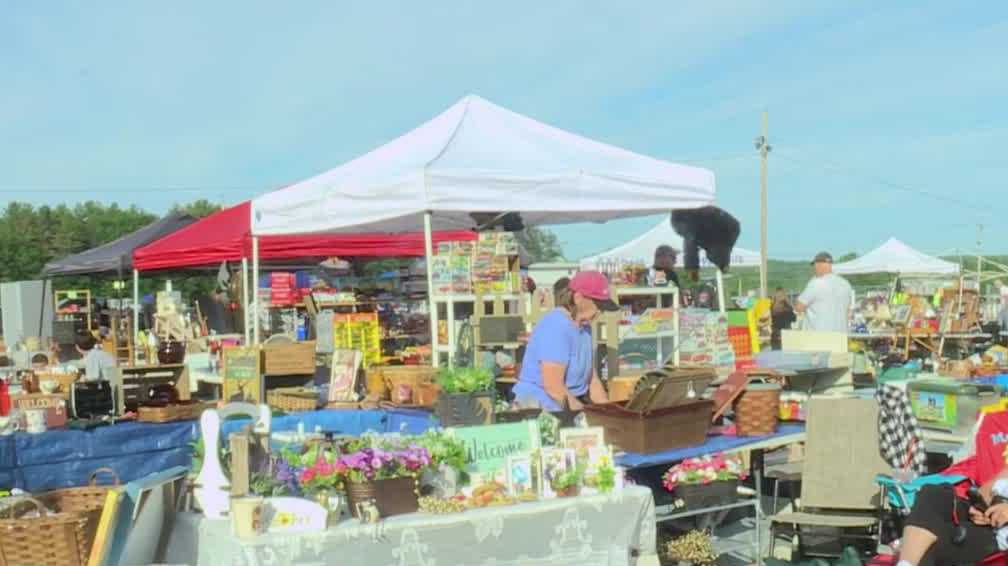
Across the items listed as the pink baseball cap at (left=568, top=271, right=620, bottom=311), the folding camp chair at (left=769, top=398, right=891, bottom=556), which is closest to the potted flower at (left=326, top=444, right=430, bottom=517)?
the pink baseball cap at (left=568, top=271, right=620, bottom=311)

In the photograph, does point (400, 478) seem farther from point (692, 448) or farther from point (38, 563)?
point (692, 448)

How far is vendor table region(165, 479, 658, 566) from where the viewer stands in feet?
11.6

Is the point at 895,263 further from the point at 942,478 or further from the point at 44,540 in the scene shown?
the point at 44,540

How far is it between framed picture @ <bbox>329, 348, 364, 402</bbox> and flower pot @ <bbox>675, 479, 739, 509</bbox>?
2.72m

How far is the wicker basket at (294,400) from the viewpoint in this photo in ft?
22.1

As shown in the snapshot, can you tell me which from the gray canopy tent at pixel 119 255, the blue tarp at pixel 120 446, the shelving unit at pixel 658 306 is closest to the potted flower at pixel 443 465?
the blue tarp at pixel 120 446

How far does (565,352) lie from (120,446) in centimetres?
310

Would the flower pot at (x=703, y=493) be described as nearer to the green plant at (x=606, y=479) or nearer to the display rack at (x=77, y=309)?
the green plant at (x=606, y=479)

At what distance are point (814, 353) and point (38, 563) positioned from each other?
15.8 ft

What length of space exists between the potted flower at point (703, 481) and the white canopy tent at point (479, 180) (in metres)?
1.92

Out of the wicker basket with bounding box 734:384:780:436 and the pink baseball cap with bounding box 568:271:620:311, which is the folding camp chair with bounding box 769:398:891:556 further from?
the pink baseball cap with bounding box 568:271:620:311

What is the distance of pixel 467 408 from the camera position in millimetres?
5000

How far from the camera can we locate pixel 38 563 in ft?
12.0

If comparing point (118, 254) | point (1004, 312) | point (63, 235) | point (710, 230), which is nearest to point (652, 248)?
point (1004, 312)
